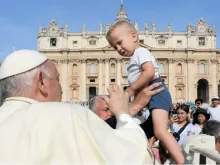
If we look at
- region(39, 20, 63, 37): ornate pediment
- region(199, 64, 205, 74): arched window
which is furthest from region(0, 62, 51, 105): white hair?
region(39, 20, 63, 37): ornate pediment

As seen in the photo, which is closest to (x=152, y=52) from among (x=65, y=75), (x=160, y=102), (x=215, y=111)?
(x=65, y=75)

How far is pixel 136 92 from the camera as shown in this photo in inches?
137

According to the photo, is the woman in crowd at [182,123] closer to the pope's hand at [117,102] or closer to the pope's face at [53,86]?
the pope's hand at [117,102]

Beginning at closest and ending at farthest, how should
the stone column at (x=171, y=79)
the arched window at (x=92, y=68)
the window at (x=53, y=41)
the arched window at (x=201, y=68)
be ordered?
the stone column at (x=171, y=79), the arched window at (x=201, y=68), the arched window at (x=92, y=68), the window at (x=53, y=41)

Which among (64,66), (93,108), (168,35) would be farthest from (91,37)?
(93,108)

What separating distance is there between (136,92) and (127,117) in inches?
51.8

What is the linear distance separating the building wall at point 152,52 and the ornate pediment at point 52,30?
39.2 inches

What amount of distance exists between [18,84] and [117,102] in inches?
24.6

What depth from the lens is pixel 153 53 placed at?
50500mm

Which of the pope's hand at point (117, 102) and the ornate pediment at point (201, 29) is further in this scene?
the ornate pediment at point (201, 29)

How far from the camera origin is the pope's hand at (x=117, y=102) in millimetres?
2270

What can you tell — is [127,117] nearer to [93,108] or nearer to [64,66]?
[93,108]

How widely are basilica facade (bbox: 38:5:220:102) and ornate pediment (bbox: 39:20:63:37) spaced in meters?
1.02

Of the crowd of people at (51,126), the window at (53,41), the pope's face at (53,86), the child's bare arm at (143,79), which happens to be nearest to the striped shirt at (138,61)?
the child's bare arm at (143,79)
